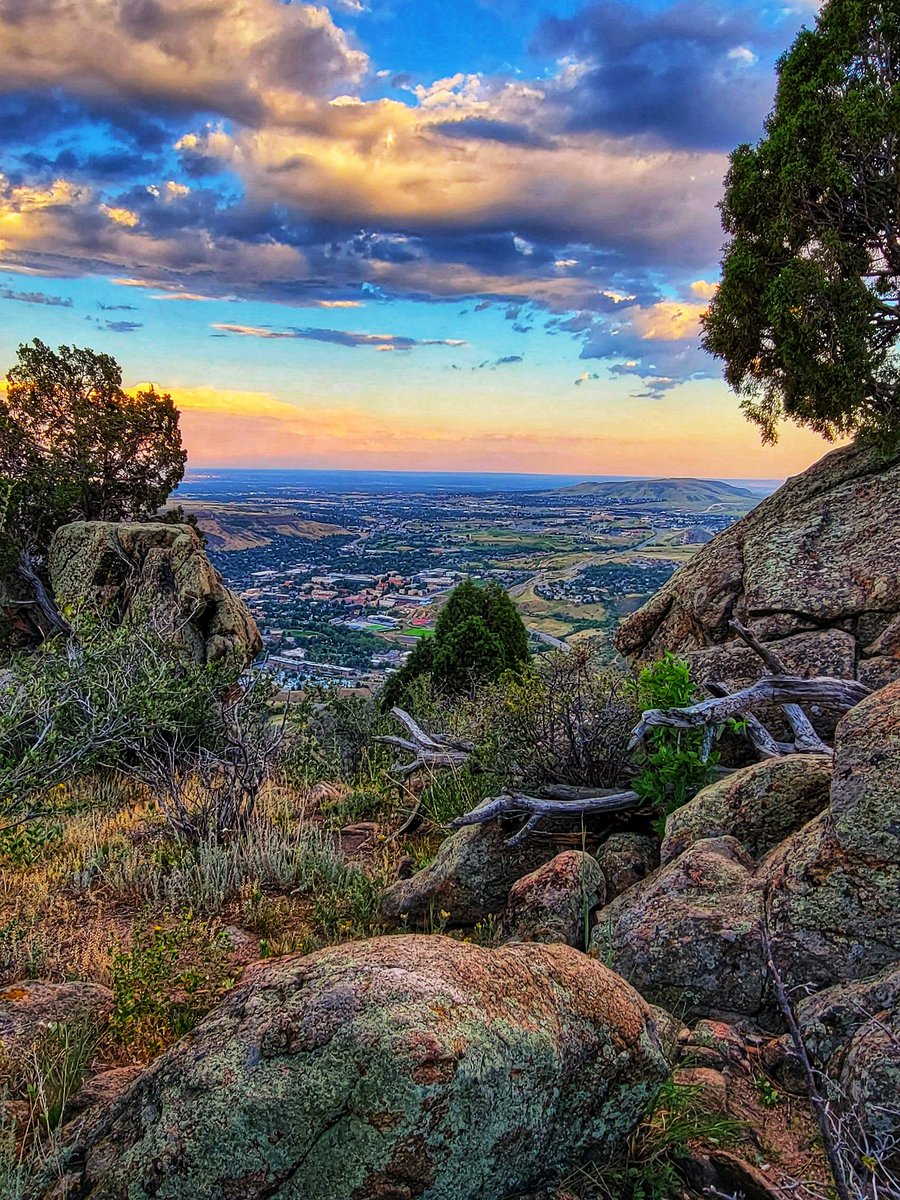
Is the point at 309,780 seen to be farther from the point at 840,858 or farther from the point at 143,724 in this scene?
the point at 840,858

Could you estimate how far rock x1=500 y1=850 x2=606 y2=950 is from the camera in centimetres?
423

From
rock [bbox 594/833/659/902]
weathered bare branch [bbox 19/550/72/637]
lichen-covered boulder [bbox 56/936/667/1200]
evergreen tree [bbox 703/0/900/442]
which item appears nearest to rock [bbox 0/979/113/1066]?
lichen-covered boulder [bbox 56/936/667/1200]

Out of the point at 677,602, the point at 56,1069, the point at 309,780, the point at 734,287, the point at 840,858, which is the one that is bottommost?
the point at 309,780

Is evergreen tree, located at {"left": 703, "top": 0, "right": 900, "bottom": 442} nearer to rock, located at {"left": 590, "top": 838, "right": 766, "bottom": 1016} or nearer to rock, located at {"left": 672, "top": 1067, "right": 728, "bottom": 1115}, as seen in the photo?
rock, located at {"left": 590, "top": 838, "right": 766, "bottom": 1016}

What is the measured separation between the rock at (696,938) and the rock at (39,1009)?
2789 mm

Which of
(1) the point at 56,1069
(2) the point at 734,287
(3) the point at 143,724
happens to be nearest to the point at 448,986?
(1) the point at 56,1069

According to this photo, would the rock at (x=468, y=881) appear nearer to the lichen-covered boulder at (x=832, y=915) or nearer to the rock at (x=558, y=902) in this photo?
the rock at (x=558, y=902)

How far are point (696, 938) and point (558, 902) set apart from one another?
1024mm

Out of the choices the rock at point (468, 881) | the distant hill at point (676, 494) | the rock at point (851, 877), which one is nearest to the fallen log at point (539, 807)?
the rock at point (468, 881)

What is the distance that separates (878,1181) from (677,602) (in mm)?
6300

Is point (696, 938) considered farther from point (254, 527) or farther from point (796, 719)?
point (254, 527)

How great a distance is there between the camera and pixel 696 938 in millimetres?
3549

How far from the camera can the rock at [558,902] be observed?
4234mm

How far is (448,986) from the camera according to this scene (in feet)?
7.52
